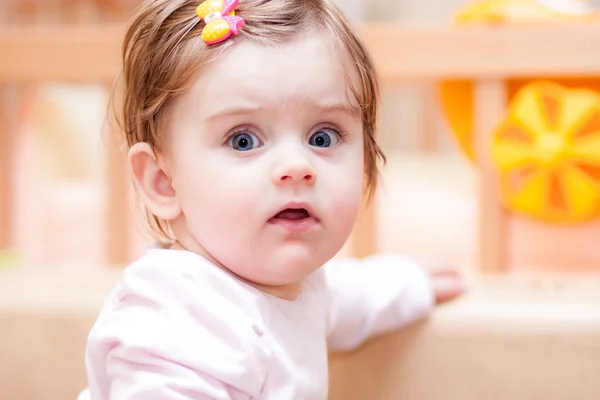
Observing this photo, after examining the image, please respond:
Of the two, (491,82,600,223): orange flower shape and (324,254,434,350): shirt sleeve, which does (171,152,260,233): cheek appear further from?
(491,82,600,223): orange flower shape

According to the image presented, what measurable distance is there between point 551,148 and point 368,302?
48 centimetres

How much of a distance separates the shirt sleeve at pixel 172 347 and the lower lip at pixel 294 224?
0.09m

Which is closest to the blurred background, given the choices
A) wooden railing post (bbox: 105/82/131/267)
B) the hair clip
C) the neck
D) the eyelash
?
wooden railing post (bbox: 105/82/131/267)

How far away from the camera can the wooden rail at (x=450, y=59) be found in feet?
3.82

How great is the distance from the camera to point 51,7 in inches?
103

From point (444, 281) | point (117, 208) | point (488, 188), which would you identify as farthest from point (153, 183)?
point (488, 188)

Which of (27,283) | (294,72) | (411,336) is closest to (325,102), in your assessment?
(294,72)

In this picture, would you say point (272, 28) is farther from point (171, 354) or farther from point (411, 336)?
point (411, 336)

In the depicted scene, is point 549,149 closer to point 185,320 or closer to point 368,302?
point 368,302

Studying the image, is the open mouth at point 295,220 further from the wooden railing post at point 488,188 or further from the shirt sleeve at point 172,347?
the wooden railing post at point 488,188

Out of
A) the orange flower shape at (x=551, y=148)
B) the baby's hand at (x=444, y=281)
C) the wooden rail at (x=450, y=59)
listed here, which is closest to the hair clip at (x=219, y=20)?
the baby's hand at (x=444, y=281)

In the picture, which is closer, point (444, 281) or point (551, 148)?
point (444, 281)

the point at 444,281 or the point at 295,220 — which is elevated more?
the point at 295,220

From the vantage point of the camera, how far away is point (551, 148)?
1.19 metres
